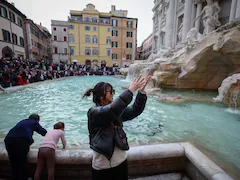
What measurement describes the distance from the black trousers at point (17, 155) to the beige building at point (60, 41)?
135ft

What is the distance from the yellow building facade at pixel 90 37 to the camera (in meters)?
39.1

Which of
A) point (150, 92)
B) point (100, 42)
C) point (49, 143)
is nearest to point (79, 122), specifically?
point (49, 143)

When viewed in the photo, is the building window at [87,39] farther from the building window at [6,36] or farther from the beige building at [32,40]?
the building window at [6,36]

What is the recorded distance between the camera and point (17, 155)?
215cm

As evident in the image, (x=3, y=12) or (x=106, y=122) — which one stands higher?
(x=3, y=12)

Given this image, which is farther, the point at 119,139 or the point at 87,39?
the point at 87,39

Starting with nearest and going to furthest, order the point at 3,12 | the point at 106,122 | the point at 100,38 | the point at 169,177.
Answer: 1. the point at 106,122
2. the point at 169,177
3. the point at 3,12
4. the point at 100,38

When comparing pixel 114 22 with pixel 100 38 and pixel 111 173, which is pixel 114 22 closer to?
pixel 100 38

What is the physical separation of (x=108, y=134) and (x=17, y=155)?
164 centimetres

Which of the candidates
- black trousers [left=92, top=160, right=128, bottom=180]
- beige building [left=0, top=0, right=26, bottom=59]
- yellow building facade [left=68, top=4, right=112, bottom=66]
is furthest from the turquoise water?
yellow building facade [left=68, top=4, right=112, bottom=66]

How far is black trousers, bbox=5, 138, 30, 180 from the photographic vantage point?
2.13 meters

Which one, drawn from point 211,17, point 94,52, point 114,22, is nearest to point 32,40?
point 94,52

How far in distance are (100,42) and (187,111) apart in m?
38.5

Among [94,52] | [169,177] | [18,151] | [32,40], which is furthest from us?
[94,52]
